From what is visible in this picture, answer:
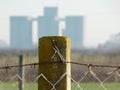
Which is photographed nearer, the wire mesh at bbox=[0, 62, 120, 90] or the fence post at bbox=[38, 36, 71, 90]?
the fence post at bbox=[38, 36, 71, 90]

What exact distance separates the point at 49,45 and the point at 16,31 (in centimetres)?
6034

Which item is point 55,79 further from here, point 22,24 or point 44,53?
point 22,24

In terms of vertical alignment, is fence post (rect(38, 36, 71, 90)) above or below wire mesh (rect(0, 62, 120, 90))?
above

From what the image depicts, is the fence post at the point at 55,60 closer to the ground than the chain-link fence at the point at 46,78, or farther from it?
farther from it

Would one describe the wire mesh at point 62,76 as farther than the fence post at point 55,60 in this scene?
Yes

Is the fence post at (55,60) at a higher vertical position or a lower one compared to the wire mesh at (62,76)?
higher

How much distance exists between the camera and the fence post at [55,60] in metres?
2.76

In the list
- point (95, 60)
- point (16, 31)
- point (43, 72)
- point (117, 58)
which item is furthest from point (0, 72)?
point (16, 31)

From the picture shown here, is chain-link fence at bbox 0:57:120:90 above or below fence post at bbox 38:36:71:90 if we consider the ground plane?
below

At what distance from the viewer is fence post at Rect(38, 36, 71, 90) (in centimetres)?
276

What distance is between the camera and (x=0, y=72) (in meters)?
6.89

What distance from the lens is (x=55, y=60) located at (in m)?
2.78

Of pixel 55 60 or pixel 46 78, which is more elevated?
pixel 55 60

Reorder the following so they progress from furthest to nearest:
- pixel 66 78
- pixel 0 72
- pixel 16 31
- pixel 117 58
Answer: pixel 16 31 → pixel 117 58 → pixel 0 72 → pixel 66 78
